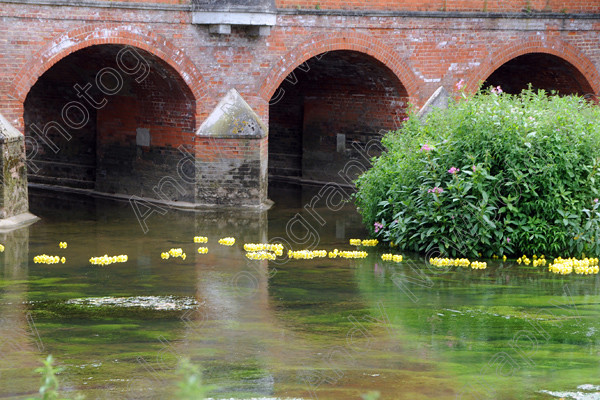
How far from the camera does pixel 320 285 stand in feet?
36.4

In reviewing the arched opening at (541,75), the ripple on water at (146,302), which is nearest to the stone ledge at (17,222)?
the ripple on water at (146,302)

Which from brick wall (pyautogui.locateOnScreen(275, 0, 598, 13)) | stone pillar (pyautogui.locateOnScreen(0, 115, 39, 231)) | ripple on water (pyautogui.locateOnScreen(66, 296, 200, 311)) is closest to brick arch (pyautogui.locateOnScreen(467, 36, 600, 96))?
brick wall (pyautogui.locateOnScreen(275, 0, 598, 13))

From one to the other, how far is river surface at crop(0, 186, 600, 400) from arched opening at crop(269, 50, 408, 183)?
4.29 metres

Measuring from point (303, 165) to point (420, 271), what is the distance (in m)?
8.71

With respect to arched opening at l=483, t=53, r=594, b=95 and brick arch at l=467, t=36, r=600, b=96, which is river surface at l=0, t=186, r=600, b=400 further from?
arched opening at l=483, t=53, r=594, b=95

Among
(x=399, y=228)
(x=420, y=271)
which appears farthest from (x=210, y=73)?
(x=420, y=271)

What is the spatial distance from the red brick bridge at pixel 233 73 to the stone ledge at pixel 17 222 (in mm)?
1353

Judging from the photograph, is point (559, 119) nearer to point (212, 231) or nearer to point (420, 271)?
point (420, 271)

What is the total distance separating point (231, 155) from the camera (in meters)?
16.1

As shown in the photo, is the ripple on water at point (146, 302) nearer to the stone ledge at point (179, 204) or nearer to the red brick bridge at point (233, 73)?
the red brick bridge at point (233, 73)

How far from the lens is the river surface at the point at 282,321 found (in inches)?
286

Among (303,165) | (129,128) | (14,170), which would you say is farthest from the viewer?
(303,165)

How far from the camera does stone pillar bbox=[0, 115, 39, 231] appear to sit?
1392cm

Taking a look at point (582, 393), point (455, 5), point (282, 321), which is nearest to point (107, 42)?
point (455, 5)
